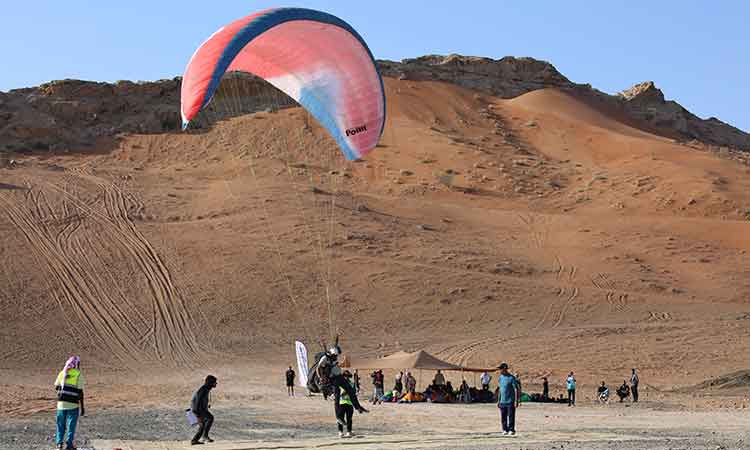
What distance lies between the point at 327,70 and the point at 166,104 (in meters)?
49.2

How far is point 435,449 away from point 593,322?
2589 centimetres

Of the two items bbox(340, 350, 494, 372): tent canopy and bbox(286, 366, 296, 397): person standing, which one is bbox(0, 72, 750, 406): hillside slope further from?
bbox(286, 366, 296, 397): person standing

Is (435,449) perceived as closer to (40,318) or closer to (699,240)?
(40,318)

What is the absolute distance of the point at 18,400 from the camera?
23.0 m

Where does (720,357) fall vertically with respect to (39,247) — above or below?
below

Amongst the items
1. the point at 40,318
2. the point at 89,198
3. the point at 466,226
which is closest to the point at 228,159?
the point at 89,198

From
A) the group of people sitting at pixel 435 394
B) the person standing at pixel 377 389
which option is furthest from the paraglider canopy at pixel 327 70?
the group of people sitting at pixel 435 394

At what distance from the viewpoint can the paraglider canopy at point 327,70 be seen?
18234 millimetres

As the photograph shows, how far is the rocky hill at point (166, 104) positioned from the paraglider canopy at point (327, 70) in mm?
41663

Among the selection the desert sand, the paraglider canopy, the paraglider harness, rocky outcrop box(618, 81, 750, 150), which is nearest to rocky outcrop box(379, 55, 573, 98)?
rocky outcrop box(618, 81, 750, 150)

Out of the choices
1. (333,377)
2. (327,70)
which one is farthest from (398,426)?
(327,70)

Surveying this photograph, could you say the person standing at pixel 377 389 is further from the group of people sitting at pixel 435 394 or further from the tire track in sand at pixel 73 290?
the tire track in sand at pixel 73 290

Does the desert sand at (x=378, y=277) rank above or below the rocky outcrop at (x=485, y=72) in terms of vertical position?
below

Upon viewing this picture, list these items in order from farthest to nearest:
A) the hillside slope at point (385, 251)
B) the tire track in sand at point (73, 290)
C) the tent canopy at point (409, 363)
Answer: the hillside slope at point (385, 251), the tire track in sand at point (73, 290), the tent canopy at point (409, 363)
